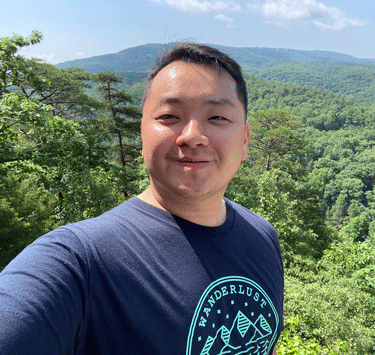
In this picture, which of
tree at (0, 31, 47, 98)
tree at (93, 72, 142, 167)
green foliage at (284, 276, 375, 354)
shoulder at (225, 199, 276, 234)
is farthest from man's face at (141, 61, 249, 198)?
tree at (93, 72, 142, 167)

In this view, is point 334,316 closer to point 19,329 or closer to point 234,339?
point 234,339

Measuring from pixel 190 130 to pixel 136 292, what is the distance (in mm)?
634

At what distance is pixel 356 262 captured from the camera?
1238 centimetres

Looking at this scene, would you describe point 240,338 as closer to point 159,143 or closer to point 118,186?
point 159,143

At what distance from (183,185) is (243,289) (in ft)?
1.71

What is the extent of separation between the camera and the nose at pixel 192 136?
1.15 metres

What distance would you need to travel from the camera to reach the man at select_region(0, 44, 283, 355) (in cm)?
89

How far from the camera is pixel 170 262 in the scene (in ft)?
3.67

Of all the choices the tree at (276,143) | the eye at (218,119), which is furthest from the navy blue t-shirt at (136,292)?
the tree at (276,143)

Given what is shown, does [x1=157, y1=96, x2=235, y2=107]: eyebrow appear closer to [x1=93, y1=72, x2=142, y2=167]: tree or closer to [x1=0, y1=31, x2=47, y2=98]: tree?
[x1=0, y1=31, x2=47, y2=98]: tree

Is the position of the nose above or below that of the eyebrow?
below

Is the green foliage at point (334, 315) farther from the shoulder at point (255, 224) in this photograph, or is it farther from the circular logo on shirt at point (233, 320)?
the circular logo on shirt at point (233, 320)

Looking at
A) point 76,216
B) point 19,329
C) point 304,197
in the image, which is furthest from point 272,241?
point 304,197

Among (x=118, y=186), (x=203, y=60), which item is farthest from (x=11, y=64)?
(x=203, y=60)
